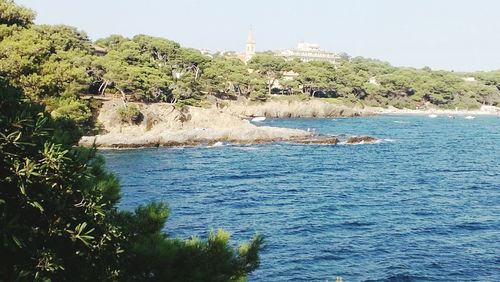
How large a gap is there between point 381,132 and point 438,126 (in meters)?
21.2

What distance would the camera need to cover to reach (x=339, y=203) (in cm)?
3353

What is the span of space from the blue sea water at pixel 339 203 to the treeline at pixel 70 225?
3161mm

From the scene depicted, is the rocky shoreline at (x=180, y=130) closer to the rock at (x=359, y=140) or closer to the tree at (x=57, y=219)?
the rock at (x=359, y=140)

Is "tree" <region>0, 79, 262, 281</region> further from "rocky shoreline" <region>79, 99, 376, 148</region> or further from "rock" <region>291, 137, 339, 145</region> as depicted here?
"rock" <region>291, 137, 339, 145</region>

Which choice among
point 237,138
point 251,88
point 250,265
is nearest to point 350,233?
point 250,265

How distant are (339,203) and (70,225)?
2893 centimetres

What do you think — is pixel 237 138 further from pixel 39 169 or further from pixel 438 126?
pixel 39 169

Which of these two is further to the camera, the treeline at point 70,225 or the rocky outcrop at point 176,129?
the rocky outcrop at point 176,129

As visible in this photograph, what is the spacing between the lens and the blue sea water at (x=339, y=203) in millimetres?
22297

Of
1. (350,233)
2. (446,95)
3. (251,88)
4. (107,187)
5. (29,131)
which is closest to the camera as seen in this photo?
(29,131)

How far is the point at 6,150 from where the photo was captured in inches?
209

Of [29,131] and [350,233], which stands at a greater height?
[29,131]

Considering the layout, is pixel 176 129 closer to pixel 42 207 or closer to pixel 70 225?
pixel 70 225

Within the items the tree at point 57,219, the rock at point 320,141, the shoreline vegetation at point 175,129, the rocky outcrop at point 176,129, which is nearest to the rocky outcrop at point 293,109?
the rocky outcrop at point 176,129
